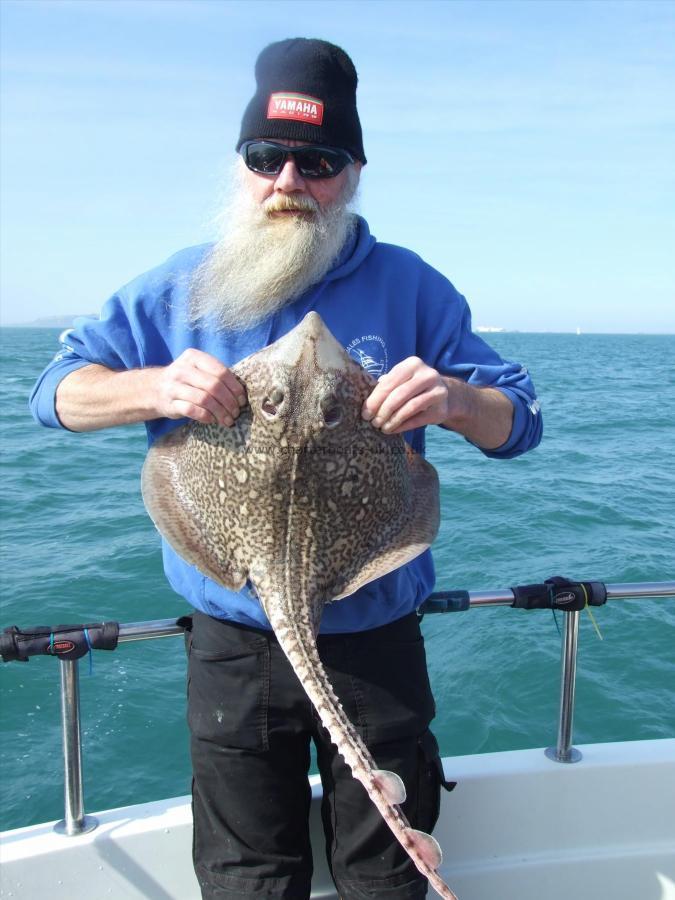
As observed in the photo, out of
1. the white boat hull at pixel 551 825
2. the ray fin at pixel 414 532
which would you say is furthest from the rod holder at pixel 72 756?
the ray fin at pixel 414 532

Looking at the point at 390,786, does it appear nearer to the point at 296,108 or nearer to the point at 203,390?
the point at 203,390

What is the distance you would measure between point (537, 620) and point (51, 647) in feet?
24.7

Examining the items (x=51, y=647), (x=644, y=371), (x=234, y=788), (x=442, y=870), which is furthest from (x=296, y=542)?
(x=644, y=371)

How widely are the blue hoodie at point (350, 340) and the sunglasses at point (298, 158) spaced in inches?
10.9

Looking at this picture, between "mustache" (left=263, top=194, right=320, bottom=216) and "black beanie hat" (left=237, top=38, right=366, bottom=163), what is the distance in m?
0.20

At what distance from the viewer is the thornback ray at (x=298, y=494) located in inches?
84.1

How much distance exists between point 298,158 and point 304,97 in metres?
0.21

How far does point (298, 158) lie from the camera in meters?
2.57

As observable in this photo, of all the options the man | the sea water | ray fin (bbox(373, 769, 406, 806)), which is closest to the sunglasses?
the man

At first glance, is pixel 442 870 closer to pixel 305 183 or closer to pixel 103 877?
pixel 103 877

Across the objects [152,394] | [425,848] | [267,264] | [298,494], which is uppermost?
[267,264]

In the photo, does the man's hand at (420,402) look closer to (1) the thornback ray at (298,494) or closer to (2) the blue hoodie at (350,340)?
(1) the thornback ray at (298,494)

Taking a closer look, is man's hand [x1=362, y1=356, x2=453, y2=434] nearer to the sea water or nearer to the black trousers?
the black trousers

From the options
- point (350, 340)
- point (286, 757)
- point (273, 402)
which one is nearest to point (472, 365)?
point (350, 340)
